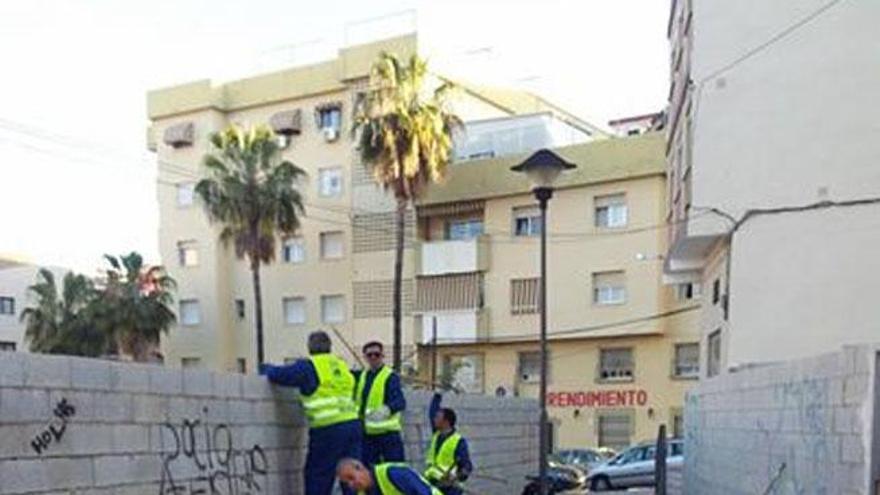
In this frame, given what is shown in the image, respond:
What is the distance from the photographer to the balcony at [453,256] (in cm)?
3844

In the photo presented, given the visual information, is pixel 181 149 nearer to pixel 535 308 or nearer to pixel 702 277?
pixel 535 308

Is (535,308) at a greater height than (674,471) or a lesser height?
greater

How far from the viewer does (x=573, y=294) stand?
120 ft

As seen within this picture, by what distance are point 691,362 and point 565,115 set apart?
51.2ft

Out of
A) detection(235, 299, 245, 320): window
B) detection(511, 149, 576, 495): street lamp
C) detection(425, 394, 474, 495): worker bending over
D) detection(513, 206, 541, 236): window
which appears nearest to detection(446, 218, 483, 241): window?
detection(513, 206, 541, 236): window

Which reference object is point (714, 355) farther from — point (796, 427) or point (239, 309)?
point (239, 309)

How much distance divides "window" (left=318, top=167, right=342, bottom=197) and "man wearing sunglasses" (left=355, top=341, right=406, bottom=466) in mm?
34142

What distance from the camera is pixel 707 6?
58.0 ft

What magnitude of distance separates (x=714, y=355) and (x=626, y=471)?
6547 mm

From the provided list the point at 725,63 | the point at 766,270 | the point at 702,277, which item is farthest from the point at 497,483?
the point at 702,277

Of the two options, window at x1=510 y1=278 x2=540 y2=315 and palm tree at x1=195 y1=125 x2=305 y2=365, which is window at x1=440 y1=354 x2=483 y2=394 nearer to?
window at x1=510 y1=278 x2=540 y2=315

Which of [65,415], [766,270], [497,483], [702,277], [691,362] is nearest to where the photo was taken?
[65,415]

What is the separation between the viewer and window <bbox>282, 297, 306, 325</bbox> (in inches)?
1704

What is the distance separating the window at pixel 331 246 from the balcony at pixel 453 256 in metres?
4.13
